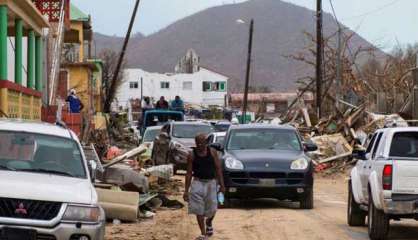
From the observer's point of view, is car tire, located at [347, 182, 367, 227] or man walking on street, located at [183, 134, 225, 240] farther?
car tire, located at [347, 182, 367, 227]

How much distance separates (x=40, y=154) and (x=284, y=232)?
194 inches

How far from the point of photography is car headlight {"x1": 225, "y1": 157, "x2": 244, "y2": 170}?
1794 centimetres

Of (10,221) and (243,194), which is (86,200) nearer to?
(10,221)

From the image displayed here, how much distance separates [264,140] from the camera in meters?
19.5

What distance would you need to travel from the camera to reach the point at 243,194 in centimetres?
1788

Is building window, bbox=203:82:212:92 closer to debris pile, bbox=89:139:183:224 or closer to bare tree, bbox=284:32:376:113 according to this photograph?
bare tree, bbox=284:32:376:113

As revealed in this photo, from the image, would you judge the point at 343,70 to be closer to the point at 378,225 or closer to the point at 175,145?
the point at 175,145

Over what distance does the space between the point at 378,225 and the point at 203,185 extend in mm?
2648

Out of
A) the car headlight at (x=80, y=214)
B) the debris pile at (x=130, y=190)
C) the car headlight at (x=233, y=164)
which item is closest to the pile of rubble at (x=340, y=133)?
the debris pile at (x=130, y=190)

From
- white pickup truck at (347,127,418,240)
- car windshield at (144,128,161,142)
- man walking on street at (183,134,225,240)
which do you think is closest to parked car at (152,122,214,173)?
car windshield at (144,128,161,142)

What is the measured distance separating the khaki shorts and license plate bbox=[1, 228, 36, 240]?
14.3ft

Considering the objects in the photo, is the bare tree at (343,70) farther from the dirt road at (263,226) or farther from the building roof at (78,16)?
the dirt road at (263,226)

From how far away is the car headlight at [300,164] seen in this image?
1811 cm

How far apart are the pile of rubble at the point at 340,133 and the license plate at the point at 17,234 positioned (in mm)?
23412
